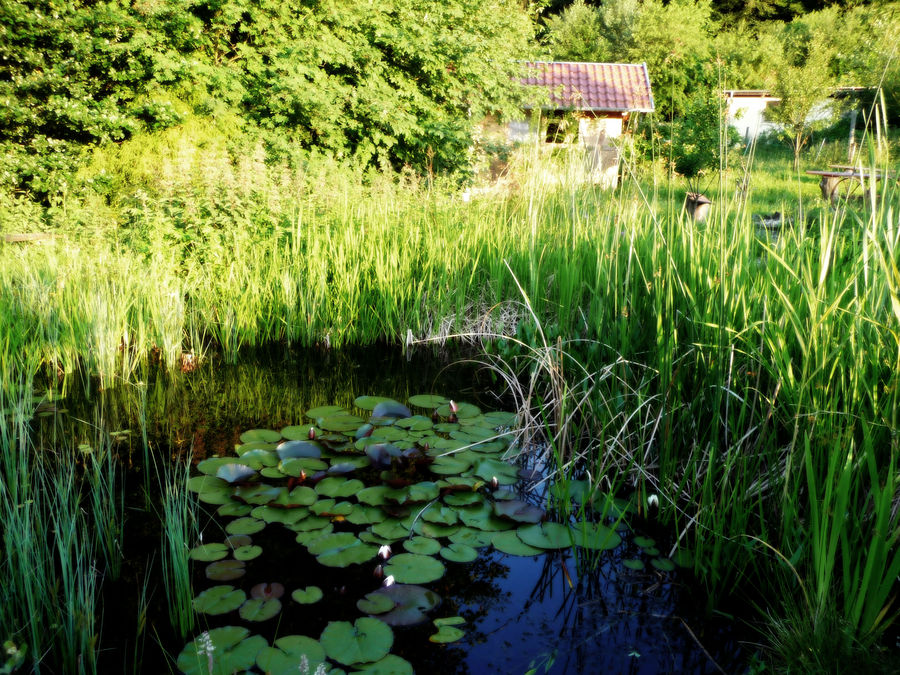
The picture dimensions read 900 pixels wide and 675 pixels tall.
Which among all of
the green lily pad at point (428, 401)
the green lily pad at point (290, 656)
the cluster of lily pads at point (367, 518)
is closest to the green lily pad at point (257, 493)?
the cluster of lily pads at point (367, 518)

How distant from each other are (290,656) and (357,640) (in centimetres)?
18

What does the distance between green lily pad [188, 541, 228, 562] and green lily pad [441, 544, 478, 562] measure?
2.51ft

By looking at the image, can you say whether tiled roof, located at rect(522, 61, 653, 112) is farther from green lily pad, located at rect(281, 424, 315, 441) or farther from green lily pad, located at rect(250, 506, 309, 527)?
green lily pad, located at rect(250, 506, 309, 527)

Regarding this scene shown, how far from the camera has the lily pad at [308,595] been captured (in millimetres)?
1868

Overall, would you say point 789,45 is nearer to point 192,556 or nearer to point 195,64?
point 195,64

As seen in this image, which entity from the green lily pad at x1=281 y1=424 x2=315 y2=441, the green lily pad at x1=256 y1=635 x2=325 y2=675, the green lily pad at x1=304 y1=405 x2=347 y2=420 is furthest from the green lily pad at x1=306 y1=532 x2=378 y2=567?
the green lily pad at x1=304 y1=405 x2=347 y2=420

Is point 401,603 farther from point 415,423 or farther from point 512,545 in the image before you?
point 415,423

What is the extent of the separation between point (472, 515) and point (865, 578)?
1.34 m

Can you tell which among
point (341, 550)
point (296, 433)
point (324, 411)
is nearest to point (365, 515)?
point (341, 550)

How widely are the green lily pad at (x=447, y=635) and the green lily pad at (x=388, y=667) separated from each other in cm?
12

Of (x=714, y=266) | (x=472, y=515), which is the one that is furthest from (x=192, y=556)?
(x=714, y=266)

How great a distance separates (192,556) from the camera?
205 centimetres

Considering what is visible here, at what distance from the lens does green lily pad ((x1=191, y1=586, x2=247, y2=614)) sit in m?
1.80

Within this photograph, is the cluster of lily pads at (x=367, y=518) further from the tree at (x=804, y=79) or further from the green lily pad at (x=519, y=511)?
the tree at (x=804, y=79)
